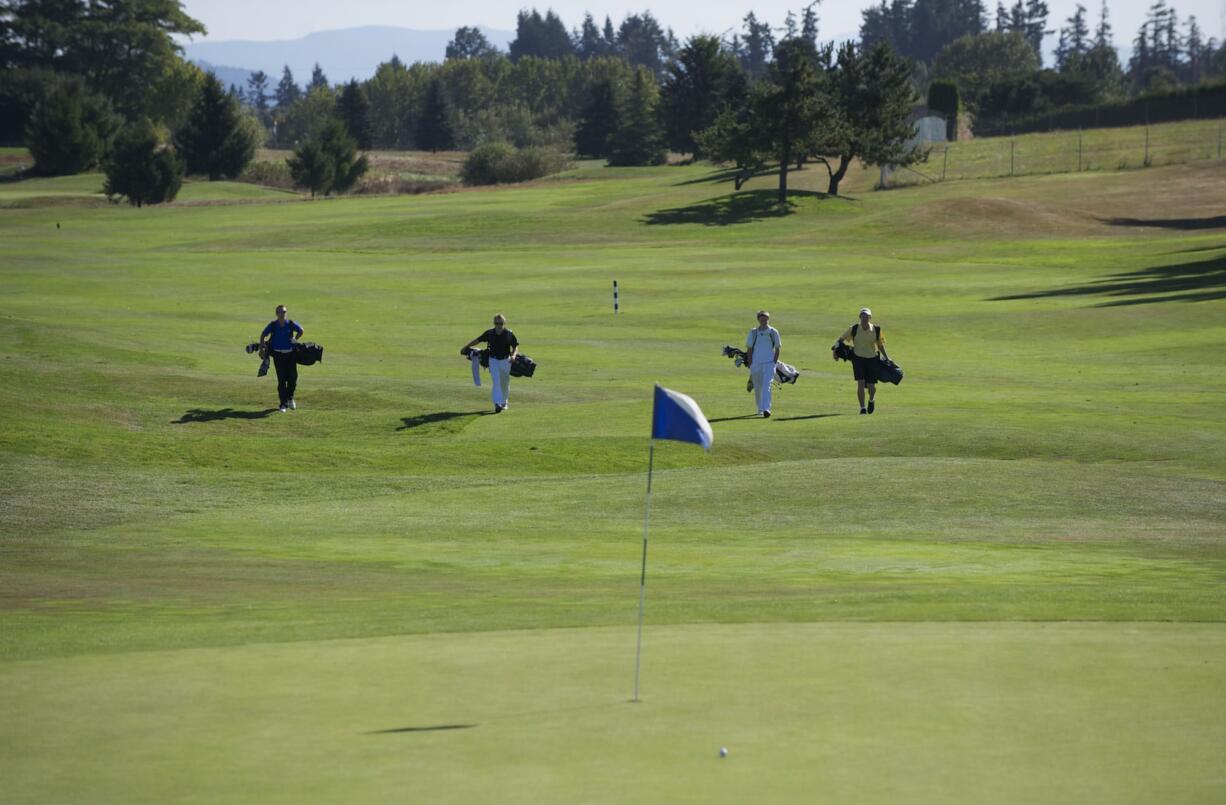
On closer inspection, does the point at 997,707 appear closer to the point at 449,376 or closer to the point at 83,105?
the point at 449,376

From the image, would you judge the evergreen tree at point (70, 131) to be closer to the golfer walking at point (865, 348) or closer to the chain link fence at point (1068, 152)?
the chain link fence at point (1068, 152)

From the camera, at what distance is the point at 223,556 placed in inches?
762

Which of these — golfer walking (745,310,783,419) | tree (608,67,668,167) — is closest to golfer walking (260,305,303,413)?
golfer walking (745,310,783,419)

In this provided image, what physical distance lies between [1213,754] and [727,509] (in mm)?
13737

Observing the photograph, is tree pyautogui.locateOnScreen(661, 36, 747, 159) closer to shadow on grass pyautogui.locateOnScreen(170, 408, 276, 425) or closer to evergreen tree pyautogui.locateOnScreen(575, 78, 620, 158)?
evergreen tree pyautogui.locateOnScreen(575, 78, 620, 158)

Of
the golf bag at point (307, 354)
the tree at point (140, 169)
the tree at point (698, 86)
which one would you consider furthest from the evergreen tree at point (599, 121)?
A: the golf bag at point (307, 354)

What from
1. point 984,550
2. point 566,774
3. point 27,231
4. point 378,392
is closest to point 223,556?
point 984,550

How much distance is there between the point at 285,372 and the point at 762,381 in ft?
31.8

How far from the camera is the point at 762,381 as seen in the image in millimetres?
30875

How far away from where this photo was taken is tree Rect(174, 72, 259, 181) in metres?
128

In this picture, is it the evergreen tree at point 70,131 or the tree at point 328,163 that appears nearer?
the tree at point 328,163

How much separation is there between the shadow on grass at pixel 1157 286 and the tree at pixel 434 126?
12788 cm

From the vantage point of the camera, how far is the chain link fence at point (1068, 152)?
10950 centimetres

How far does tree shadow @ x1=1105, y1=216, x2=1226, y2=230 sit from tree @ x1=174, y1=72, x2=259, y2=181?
2855 inches
